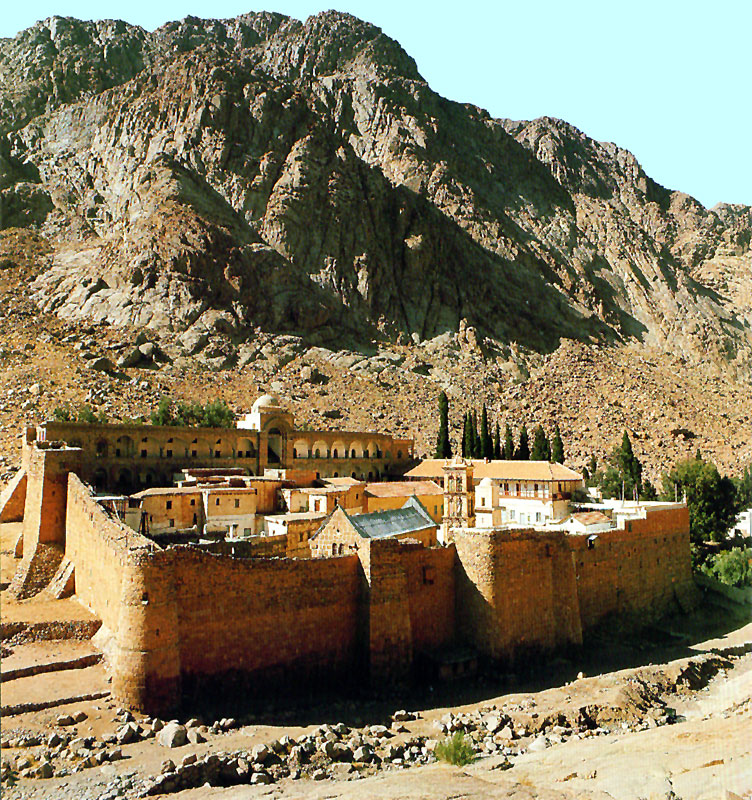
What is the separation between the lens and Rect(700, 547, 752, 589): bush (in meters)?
30.2

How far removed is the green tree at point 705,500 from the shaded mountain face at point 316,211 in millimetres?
34652

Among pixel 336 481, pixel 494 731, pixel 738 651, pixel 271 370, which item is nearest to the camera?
pixel 494 731

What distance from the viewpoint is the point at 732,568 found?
30.8 m

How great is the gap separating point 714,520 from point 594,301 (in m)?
50.3

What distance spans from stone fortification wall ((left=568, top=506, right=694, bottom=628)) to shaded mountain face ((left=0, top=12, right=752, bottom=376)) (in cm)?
3971

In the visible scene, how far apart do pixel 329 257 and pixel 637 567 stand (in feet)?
165

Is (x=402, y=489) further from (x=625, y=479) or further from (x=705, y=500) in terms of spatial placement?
(x=705, y=500)

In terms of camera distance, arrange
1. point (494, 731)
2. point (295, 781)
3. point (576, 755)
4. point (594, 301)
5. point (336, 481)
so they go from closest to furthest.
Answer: point (295, 781) → point (576, 755) → point (494, 731) → point (336, 481) → point (594, 301)

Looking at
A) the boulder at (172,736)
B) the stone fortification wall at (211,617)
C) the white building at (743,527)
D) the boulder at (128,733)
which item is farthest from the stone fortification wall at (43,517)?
the white building at (743,527)

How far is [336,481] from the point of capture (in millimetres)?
31203

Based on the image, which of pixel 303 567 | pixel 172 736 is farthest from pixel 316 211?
pixel 172 736

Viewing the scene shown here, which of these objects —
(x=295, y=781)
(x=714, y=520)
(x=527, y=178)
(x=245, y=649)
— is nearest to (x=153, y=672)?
(x=245, y=649)

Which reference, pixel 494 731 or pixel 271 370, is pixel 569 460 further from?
pixel 494 731

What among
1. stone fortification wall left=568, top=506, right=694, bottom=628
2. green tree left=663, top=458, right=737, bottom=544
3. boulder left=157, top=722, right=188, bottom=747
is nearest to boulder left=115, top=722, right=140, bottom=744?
boulder left=157, top=722, right=188, bottom=747
